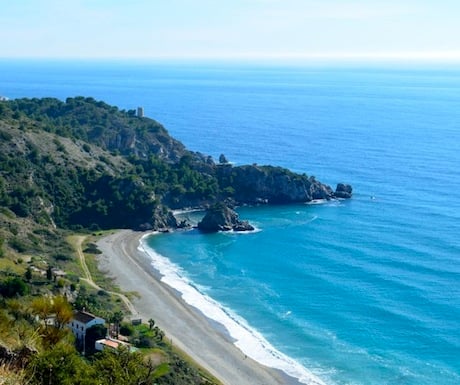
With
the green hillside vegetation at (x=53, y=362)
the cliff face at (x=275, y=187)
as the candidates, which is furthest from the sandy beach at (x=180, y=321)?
the cliff face at (x=275, y=187)

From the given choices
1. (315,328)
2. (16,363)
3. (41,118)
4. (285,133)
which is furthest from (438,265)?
(285,133)

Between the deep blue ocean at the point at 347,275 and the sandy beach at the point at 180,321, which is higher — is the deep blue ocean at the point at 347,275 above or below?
above

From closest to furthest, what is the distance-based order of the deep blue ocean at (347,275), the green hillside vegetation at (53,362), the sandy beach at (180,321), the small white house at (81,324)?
the green hillside vegetation at (53,362)
the small white house at (81,324)
the sandy beach at (180,321)
the deep blue ocean at (347,275)

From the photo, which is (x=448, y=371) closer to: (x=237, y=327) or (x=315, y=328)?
(x=315, y=328)

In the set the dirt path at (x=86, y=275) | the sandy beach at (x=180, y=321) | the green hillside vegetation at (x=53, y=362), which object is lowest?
the sandy beach at (x=180, y=321)

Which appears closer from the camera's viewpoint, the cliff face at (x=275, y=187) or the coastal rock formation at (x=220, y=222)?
the coastal rock formation at (x=220, y=222)

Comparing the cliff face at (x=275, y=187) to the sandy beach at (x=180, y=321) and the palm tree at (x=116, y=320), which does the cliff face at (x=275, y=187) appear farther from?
the palm tree at (x=116, y=320)

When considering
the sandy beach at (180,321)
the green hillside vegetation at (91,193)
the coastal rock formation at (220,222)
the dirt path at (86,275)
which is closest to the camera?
the sandy beach at (180,321)

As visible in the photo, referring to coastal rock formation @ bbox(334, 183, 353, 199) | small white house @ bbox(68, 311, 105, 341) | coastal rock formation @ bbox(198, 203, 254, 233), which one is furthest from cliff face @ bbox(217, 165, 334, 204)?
small white house @ bbox(68, 311, 105, 341)
